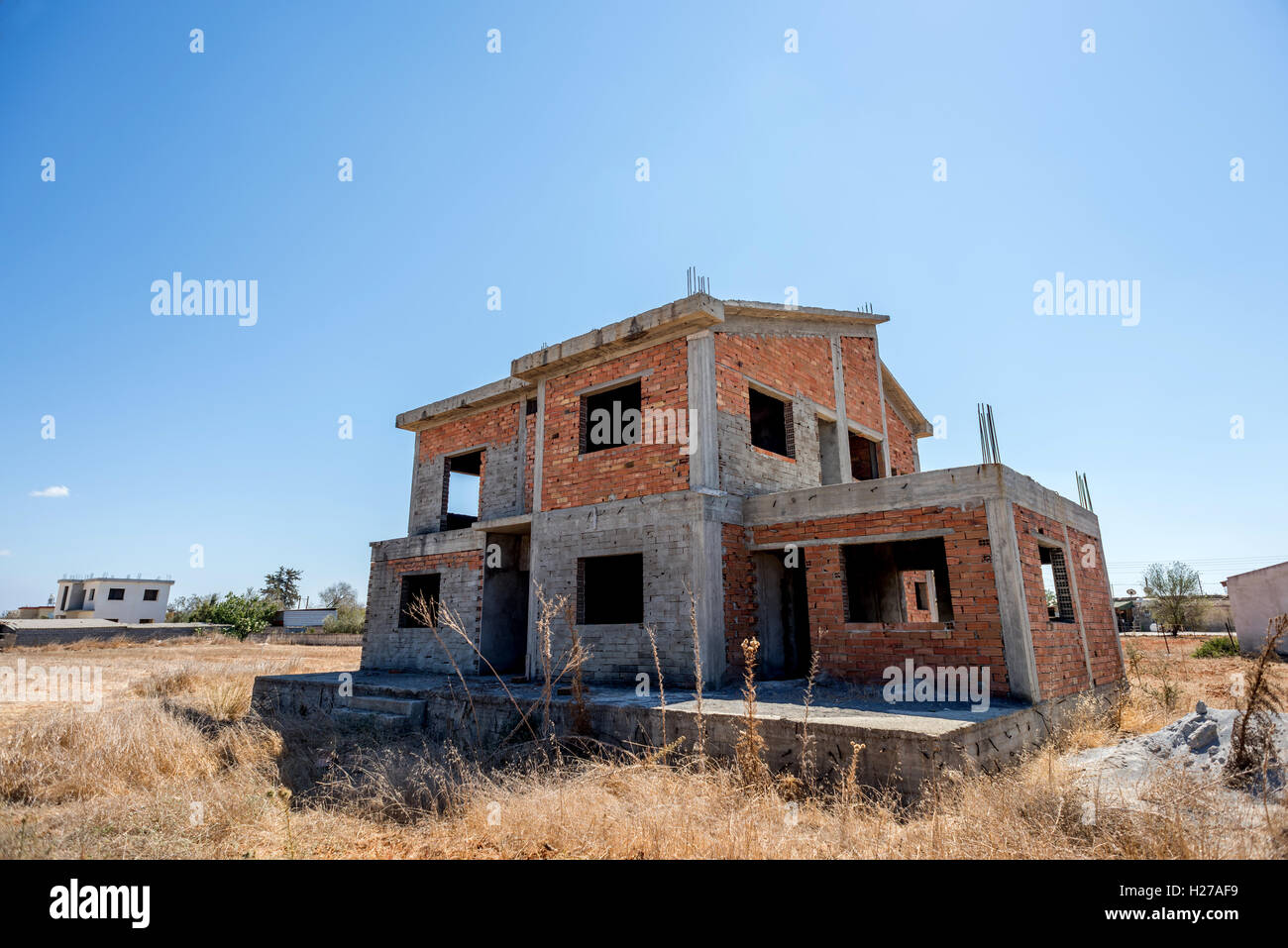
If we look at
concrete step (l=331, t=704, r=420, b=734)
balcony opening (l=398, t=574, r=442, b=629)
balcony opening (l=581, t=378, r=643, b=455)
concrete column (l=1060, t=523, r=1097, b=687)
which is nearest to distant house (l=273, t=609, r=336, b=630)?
balcony opening (l=398, t=574, r=442, b=629)

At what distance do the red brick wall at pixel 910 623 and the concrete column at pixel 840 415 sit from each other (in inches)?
130

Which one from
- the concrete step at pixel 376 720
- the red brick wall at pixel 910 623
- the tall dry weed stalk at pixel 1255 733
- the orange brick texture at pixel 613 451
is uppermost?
the orange brick texture at pixel 613 451

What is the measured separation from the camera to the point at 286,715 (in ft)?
33.8

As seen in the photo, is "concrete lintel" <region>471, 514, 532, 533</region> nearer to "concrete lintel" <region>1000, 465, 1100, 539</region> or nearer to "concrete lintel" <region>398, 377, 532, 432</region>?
"concrete lintel" <region>398, 377, 532, 432</region>

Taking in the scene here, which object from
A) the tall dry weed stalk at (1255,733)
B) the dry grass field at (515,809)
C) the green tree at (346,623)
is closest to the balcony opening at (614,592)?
the dry grass field at (515,809)

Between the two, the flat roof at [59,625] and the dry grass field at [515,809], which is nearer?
the dry grass field at [515,809]

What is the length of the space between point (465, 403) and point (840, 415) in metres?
7.78

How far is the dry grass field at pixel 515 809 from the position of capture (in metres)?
3.54

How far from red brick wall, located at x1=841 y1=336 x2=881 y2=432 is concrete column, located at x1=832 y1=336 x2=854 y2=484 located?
0.49 ft

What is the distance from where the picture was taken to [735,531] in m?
9.28

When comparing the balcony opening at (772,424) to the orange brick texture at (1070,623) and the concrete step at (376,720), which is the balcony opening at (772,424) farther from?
the concrete step at (376,720)

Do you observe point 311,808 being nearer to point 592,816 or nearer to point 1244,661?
point 592,816

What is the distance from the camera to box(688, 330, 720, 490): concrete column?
9062mm
